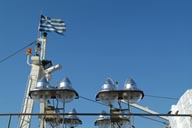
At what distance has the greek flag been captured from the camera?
19.2m

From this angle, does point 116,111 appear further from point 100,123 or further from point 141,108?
point 141,108

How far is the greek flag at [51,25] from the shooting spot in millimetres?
19203

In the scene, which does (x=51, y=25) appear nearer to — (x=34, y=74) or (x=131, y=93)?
(x=34, y=74)

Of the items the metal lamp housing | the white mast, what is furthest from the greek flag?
the metal lamp housing

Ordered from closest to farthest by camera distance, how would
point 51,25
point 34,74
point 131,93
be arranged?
point 131,93
point 34,74
point 51,25

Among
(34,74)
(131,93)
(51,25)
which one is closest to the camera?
(131,93)

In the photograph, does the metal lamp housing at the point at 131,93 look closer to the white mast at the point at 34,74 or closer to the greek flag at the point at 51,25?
the white mast at the point at 34,74

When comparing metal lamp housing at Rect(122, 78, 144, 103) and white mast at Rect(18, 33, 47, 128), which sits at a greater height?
white mast at Rect(18, 33, 47, 128)

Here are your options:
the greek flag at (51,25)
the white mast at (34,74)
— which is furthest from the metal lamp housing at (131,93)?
the greek flag at (51,25)

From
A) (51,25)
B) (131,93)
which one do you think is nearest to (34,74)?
(51,25)

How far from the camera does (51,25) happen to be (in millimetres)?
19500

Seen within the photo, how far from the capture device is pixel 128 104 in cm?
677

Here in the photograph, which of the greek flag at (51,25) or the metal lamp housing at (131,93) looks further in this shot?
the greek flag at (51,25)

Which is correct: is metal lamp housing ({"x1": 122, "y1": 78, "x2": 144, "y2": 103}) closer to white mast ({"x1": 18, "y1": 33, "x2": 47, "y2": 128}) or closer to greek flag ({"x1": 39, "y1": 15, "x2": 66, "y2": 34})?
white mast ({"x1": 18, "y1": 33, "x2": 47, "y2": 128})
